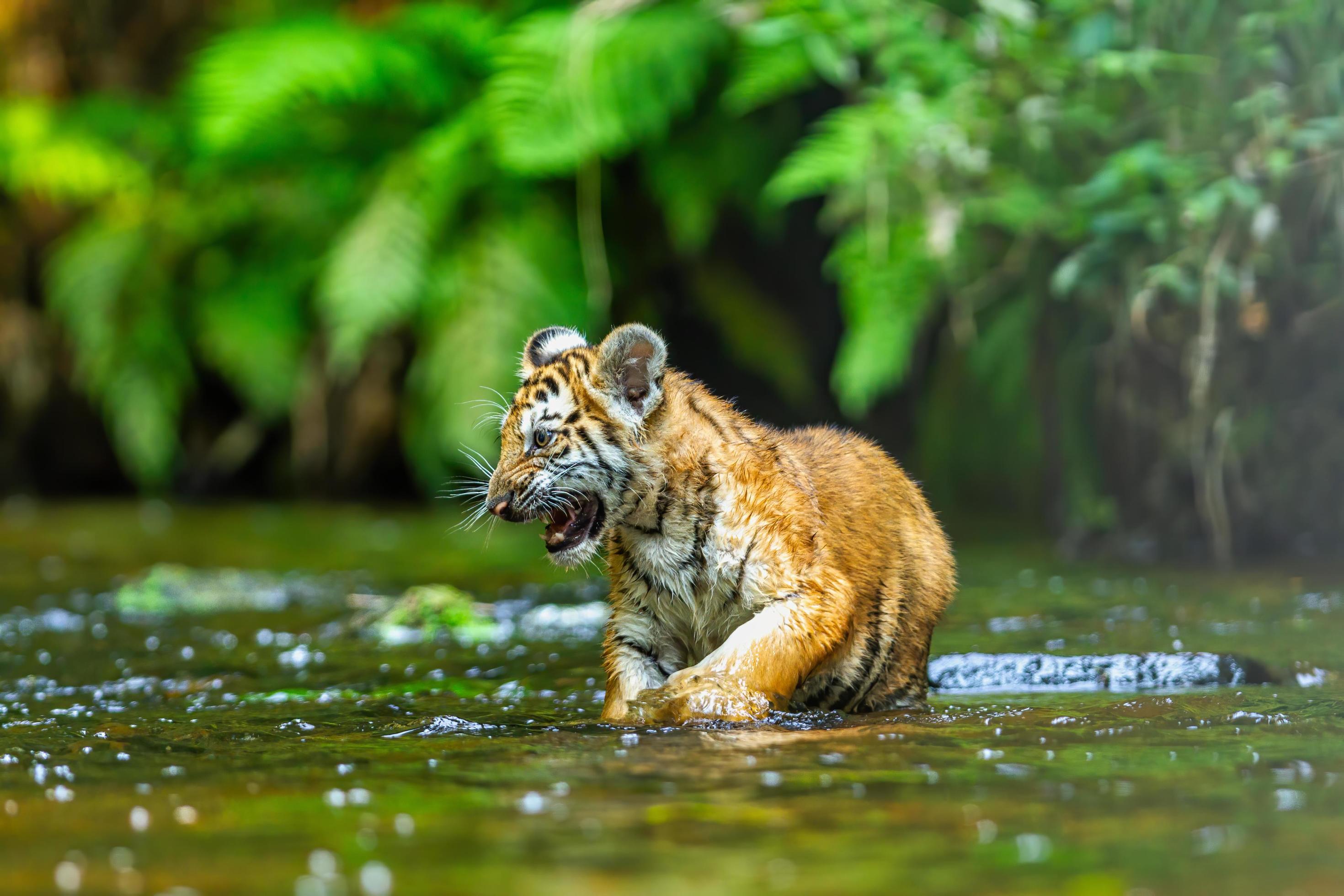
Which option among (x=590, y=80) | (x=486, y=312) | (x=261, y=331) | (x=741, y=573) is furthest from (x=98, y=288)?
(x=741, y=573)

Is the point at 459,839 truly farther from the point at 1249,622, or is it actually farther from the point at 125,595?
the point at 125,595

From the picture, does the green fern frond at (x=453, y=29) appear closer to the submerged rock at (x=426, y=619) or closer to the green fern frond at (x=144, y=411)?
the green fern frond at (x=144, y=411)

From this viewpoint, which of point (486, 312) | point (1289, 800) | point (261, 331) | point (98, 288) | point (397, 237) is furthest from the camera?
point (98, 288)

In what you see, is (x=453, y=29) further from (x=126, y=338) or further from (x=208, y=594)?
(x=208, y=594)

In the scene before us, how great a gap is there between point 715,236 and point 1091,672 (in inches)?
253

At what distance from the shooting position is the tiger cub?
393cm

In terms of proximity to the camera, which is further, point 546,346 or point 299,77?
point 299,77

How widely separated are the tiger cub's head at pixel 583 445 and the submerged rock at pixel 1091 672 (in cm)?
120

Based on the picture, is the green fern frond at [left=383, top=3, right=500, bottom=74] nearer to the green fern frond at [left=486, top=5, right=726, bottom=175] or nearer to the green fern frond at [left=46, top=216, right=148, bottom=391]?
the green fern frond at [left=486, top=5, right=726, bottom=175]

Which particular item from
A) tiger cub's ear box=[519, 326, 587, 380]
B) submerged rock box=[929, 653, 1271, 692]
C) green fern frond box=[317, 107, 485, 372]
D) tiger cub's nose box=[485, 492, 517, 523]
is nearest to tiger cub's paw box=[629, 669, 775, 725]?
tiger cub's nose box=[485, 492, 517, 523]

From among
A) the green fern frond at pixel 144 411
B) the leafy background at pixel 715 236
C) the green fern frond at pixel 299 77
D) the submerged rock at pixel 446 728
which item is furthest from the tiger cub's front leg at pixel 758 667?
the green fern frond at pixel 144 411

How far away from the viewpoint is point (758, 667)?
370cm

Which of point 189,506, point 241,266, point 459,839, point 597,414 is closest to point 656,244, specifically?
point 241,266

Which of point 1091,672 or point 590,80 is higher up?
point 590,80
